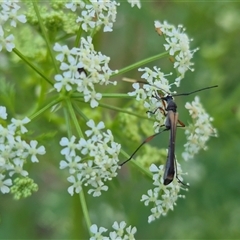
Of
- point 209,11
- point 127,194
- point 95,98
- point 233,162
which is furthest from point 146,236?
point 95,98

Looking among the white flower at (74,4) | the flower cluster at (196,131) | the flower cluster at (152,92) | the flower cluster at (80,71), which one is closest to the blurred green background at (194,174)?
the flower cluster at (196,131)

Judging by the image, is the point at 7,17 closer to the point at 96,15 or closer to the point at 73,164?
the point at 96,15

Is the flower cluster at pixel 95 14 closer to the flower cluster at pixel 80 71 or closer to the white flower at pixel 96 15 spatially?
the white flower at pixel 96 15

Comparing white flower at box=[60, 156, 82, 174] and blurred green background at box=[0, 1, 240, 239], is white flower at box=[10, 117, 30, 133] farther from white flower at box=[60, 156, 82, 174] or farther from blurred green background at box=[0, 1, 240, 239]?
blurred green background at box=[0, 1, 240, 239]

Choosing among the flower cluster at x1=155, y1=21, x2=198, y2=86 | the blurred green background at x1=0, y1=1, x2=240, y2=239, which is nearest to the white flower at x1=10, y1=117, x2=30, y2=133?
the flower cluster at x1=155, y1=21, x2=198, y2=86

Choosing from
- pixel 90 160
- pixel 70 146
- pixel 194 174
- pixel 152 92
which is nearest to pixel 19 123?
pixel 70 146
